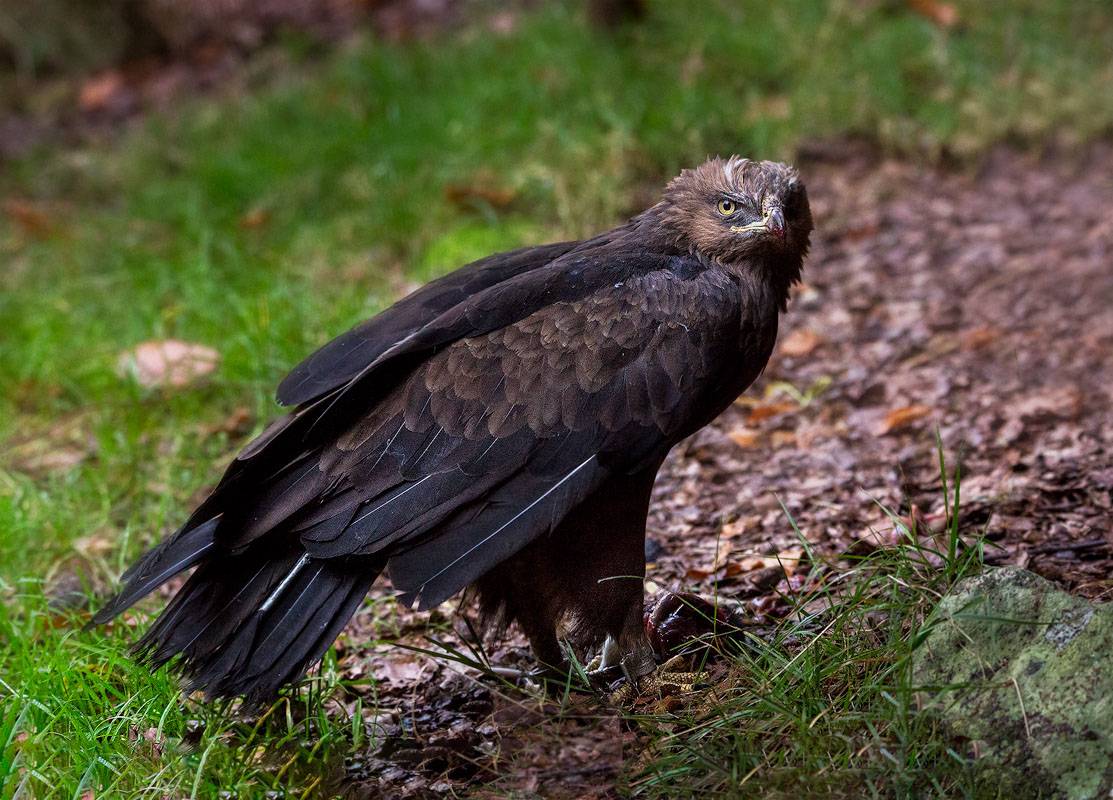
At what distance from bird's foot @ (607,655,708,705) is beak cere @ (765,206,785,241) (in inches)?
50.9

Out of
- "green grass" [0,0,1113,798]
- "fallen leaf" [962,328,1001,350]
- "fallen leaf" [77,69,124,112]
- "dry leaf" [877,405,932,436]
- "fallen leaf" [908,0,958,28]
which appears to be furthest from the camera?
"fallen leaf" [77,69,124,112]

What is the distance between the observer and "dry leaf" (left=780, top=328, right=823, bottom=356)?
17.5 ft

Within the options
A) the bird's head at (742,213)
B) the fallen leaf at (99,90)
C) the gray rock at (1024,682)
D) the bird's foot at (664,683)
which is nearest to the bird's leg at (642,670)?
the bird's foot at (664,683)

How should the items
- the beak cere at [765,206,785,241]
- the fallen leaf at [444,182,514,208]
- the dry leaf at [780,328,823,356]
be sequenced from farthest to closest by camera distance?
1. the fallen leaf at [444,182,514,208]
2. the dry leaf at [780,328,823,356]
3. the beak cere at [765,206,785,241]

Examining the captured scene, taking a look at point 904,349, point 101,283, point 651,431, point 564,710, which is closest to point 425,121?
point 101,283

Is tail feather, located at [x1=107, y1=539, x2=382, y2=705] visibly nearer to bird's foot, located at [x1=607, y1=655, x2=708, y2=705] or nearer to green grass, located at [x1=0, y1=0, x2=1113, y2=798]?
green grass, located at [x1=0, y1=0, x2=1113, y2=798]

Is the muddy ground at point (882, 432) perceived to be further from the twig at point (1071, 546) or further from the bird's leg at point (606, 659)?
the bird's leg at point (606, 659)

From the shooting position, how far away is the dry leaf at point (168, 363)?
5160mm

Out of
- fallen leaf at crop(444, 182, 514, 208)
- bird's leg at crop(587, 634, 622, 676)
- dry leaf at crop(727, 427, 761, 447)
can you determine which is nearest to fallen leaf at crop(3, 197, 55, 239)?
fallen leaf at crop(444, 182, 514, 208)

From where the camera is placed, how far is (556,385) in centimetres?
316

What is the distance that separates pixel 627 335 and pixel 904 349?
8.06 ft

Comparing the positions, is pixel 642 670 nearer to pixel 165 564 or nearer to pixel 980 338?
pixel 165 564

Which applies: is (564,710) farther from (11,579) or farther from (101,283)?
(101,283)

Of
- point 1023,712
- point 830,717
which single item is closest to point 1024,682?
point 1023,712
